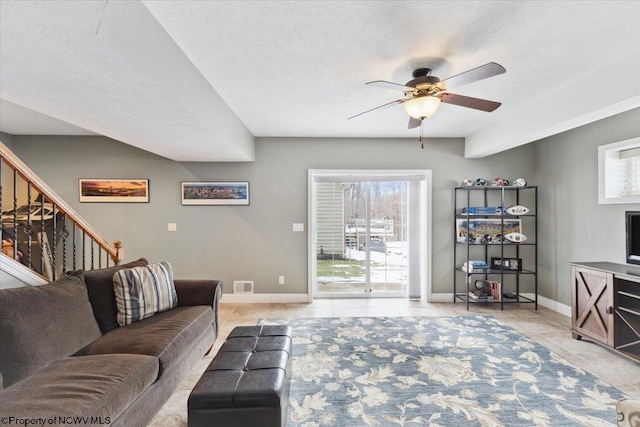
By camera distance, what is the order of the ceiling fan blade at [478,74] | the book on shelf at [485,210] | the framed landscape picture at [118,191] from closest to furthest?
the ceiling fan blade at [478,74] < the book on shelf at [485,210] < the framed landscape picture at [118,191]

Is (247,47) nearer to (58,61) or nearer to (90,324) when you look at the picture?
(58,61)

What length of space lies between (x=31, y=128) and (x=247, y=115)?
3.36m

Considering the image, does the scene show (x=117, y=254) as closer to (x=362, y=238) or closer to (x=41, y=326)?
(x=41, y=326)

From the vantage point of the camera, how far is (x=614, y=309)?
2.96 metres

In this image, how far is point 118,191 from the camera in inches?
192

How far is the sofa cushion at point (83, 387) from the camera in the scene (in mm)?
1452

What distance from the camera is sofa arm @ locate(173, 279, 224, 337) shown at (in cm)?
308

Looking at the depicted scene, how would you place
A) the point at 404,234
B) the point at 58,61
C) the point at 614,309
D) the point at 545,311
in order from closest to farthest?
the point at 58,61
the point at 614,309
the point at 545,311
the point at 404,234

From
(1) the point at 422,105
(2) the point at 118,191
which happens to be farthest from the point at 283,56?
(2) the point at 118,191

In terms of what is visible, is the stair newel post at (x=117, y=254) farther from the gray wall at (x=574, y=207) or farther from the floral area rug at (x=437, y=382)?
the gray wall at (x=574, y=207)

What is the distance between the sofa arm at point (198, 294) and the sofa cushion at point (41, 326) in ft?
2.62

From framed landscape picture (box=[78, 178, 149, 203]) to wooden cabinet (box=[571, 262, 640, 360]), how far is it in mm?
5776

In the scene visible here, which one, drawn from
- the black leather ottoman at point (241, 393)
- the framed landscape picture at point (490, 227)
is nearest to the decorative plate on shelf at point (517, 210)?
the framed landscape picture at point (490, 227)

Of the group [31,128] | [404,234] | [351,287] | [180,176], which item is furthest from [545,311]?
[31,128]
